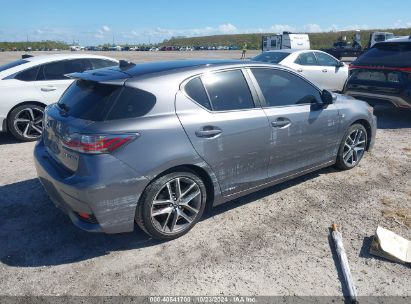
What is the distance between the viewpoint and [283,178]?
14.3 ft

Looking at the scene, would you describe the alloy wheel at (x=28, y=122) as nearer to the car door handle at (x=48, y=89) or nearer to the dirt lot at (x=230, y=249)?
the car door handle at (x=48, y=89)

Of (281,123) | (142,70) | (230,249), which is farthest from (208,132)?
(230,249)

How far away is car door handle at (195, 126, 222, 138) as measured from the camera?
11.3 ft

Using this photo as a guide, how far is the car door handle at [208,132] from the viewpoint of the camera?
345cm

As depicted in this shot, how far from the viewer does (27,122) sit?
6809 mm

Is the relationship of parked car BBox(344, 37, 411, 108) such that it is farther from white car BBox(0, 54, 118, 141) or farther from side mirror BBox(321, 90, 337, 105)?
white car BBox(0, 54, 118, 141)

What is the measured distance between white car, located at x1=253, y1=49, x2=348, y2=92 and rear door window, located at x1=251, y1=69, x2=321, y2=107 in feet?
17.2

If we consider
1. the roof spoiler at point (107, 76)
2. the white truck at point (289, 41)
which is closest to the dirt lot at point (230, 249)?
the roof spoiler at point (107, 76)

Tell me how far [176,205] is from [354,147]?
3.05 metres

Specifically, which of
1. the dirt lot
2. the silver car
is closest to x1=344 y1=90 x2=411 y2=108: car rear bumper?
the dirt lot

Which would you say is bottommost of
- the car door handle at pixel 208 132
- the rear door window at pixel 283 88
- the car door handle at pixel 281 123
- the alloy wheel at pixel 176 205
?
the alloy wheel at pixel 176 205

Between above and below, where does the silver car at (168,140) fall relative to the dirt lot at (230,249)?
above

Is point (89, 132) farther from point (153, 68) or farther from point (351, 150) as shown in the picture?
point (351, 150)

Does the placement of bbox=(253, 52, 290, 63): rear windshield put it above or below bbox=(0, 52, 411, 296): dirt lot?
above
